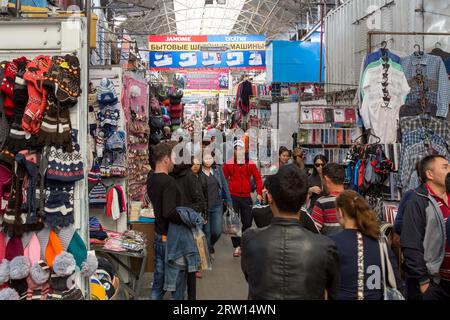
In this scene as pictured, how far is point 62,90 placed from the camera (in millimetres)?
2617

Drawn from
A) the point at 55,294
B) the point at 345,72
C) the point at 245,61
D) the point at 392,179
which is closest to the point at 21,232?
the point at 55,294

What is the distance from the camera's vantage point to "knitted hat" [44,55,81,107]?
2.59 m

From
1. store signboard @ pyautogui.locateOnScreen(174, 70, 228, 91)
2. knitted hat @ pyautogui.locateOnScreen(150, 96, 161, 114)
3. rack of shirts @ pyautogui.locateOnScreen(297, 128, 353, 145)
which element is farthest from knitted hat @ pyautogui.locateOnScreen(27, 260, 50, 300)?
store signboard @ pyautogui.locateOnScreen(174, 70, 228, 91)

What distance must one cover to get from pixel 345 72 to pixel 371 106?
4920 millimetres

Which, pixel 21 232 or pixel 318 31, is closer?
pixel 21 232

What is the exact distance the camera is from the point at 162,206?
3684mm

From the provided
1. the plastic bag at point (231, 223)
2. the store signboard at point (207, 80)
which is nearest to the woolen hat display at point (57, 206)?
the plastic bag at point (231, 223)

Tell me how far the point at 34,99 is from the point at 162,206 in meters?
1.49

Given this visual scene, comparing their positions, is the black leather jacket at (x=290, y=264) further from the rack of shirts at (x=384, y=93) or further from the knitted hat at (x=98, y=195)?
the knitted hat at (x=98, y=195)

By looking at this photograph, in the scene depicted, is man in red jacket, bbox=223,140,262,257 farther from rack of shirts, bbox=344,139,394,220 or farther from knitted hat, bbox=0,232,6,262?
knitted hat, bbox=0,232,6,262

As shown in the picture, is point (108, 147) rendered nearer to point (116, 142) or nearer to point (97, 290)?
point (116, 142)

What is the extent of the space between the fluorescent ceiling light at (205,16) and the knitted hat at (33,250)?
690 inches
